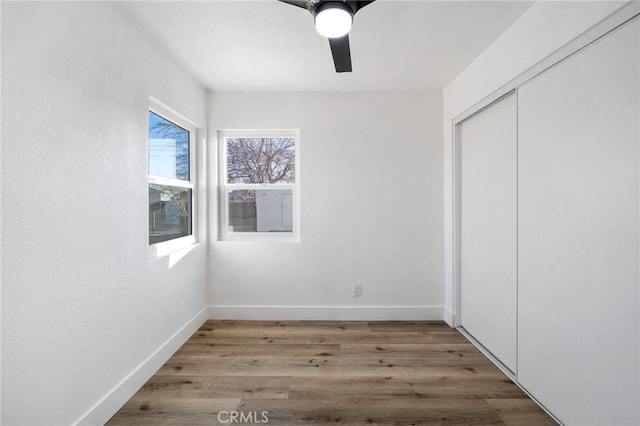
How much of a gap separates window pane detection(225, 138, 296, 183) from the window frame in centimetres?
38

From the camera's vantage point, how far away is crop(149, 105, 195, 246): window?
233cm

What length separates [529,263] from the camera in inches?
74.1

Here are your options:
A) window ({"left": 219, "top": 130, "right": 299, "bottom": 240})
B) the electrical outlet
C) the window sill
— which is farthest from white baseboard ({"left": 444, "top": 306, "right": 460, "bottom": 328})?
the window sill

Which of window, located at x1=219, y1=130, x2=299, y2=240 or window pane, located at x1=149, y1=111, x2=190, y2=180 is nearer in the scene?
window pane, located at x1=149, y1=111, x2=190, y2=180

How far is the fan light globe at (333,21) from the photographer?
1259 millimetres

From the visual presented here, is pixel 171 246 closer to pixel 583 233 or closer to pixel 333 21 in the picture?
pixel 333 21

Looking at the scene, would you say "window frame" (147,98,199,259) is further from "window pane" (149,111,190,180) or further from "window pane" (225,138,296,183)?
"window pane" (225,138,296,183)

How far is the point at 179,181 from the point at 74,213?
126 cm

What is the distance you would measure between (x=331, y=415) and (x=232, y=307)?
5.80 feet

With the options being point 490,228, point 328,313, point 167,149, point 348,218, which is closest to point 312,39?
point 167,149

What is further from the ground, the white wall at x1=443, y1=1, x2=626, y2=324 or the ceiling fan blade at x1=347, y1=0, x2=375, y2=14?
the white wall at x1=443, y1=1, x2=626, y2=324

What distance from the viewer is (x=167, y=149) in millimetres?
2557

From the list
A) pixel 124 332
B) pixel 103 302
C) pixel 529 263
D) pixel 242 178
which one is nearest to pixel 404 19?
pixel 529 263

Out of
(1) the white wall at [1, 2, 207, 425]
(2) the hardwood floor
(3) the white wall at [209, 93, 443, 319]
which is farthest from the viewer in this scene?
(3) the white wall at [209, 93, 443, 319]
